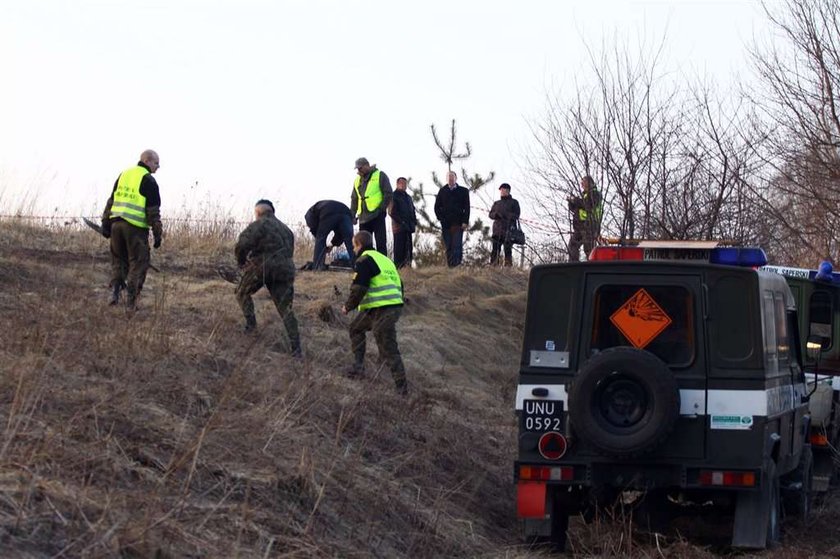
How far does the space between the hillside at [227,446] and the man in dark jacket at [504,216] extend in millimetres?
6630

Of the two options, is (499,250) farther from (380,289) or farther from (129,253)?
(129,253)

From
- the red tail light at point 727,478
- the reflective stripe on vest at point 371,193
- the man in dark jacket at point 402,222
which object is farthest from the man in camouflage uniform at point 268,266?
the man in dark jacket at point 402,222

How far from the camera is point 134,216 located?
14.3 m

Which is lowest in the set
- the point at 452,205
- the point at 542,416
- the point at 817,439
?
the point at 817,439

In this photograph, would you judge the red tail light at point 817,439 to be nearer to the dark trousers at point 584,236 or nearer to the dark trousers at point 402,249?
the dark trousers at point 584,236

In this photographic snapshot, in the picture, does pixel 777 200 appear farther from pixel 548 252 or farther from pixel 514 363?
pixel 514 363

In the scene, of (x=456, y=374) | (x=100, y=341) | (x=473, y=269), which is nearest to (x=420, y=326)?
(x=456, y=374)

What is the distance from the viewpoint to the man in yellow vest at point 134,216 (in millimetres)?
14297

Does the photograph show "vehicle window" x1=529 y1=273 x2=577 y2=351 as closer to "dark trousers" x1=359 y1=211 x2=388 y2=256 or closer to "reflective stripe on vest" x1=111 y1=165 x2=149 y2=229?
"reflective stripe on vest" x1=111 y1=165 x2=149 y2=229

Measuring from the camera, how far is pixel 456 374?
17.8m

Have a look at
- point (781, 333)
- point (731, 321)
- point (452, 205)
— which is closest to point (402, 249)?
point (452, 205)

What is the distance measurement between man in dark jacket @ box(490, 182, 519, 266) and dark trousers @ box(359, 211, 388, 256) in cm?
312

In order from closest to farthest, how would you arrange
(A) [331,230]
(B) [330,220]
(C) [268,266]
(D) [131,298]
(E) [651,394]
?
(E) [651,394], (D) [131,298], (C) [268,266], (B) [330,220], (A) [331,230]

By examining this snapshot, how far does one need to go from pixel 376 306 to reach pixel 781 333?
4810 millimetres
